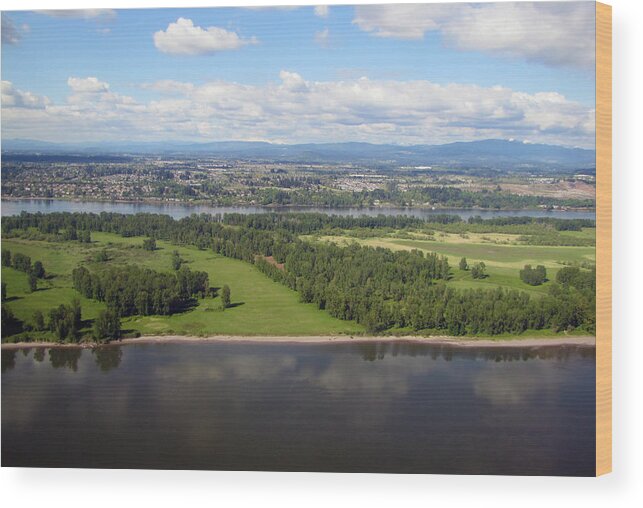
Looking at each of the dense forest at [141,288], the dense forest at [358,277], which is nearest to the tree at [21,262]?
the dense forest at [358,277]

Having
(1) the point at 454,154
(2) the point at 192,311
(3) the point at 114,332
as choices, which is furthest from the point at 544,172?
(3) the point at 114,332

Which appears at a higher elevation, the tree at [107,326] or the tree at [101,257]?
the tree at [101,257]

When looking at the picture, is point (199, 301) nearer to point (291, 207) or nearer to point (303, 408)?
point (291, 207)

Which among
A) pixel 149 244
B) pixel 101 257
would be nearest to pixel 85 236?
pixel 101 257

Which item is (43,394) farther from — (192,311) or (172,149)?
(172,149)

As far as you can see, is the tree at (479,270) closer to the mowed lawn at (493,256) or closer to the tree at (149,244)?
the mowed lawn at (493,256)
